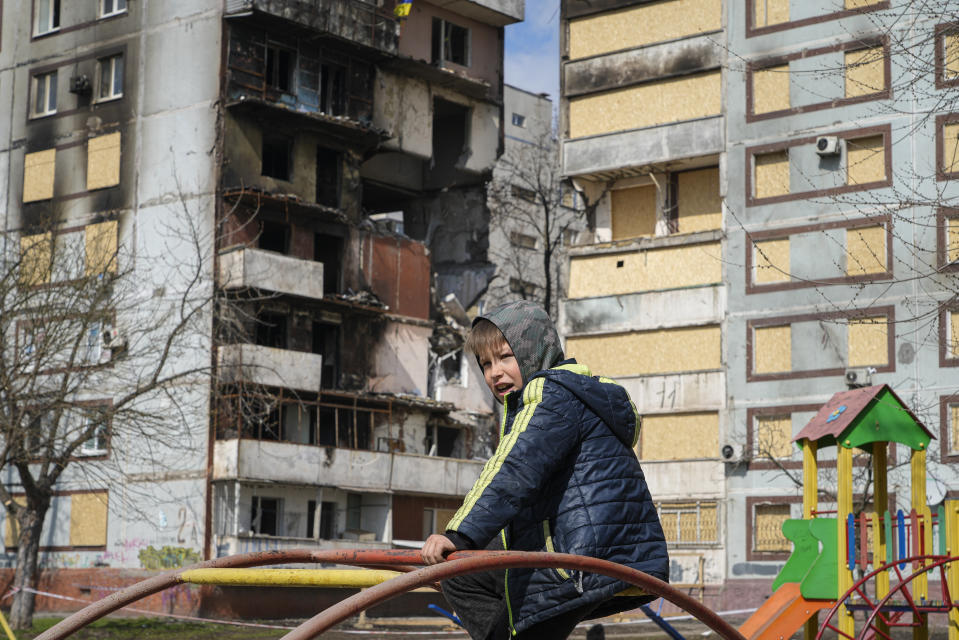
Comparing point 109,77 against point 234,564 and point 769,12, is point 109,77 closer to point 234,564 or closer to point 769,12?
point 769,12

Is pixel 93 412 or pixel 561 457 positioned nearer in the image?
pixel 561 457

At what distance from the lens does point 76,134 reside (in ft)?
157

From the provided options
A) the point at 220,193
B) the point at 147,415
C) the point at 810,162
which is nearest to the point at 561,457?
the point at 147,415

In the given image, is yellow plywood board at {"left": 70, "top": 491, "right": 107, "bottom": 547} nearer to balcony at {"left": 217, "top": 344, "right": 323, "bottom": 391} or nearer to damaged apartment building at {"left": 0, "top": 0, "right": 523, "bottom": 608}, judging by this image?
damaged apartment building at {"left": 0, "top": 0, "right": 523, "bottom": 608}

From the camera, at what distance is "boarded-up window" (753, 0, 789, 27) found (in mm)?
41438

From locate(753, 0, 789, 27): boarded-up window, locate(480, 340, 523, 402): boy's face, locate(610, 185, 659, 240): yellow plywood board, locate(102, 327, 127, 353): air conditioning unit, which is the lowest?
locate(480, 340, 523, 402): boy's face

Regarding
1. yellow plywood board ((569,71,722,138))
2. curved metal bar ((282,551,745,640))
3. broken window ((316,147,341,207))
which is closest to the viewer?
curved metal bar ((282,551,745,640))

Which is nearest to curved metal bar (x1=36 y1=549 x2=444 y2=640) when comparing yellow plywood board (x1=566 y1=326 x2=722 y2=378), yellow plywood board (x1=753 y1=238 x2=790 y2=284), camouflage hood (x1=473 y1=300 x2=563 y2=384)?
camouflage hood (x1=473 y1=300 x2=563 y2=384)

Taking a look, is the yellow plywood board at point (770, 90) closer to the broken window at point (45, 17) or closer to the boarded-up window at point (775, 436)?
A: the boarded-up window at point (775, 436)

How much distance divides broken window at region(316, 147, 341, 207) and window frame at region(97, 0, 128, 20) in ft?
25.8

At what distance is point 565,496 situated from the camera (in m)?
5.85

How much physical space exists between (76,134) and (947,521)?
3798cm

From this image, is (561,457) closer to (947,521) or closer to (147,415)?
(947,521)

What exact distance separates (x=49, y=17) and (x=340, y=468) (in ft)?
62.9
